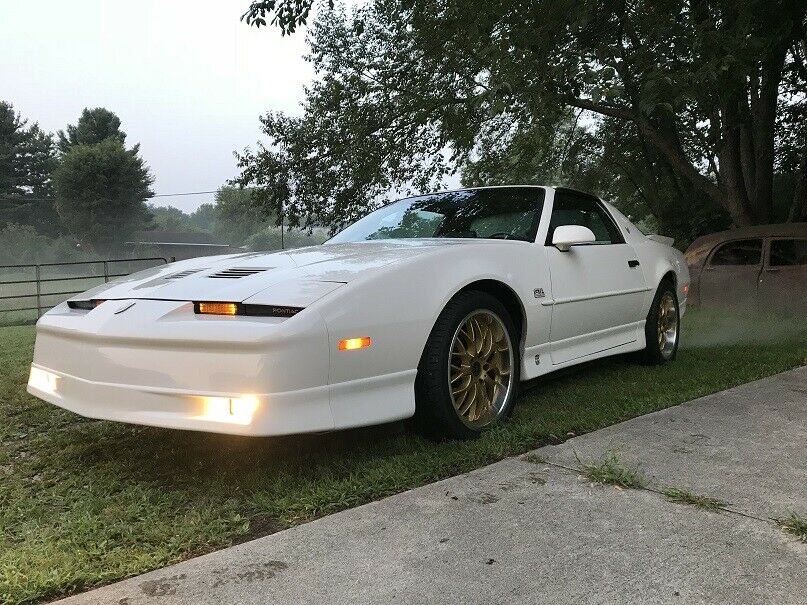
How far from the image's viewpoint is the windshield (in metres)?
4.13

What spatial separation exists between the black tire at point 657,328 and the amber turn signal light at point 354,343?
2.99 meters

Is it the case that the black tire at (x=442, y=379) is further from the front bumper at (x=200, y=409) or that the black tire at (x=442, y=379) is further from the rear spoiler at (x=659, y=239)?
→ the rear spoiler at (x=659, y=239)

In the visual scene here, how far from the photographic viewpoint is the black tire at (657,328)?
5.16 m

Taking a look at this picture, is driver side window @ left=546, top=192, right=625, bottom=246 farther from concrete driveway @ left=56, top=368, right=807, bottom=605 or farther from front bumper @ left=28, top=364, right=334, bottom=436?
front bumper @ left=28, top=364, right=334, bottom=436

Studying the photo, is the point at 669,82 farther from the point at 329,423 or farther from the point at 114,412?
the point at 114,412

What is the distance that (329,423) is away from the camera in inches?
108

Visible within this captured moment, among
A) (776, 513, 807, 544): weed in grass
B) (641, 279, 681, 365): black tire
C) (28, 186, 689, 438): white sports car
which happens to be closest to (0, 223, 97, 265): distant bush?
(641, 279, 681, 365): black tire

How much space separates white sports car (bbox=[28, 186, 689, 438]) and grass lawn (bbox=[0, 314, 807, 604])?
249mm

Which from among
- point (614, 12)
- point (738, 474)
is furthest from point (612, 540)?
point (614, 12)

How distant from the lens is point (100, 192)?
5528 centimetres

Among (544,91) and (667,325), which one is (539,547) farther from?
(544,91)

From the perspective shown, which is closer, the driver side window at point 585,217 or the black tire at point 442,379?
the black tire at point 442,379

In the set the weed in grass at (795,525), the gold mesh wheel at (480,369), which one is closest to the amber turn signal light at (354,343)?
the gold mesh wheel at (480,369)

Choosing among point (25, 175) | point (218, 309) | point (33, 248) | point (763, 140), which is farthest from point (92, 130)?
point (218, 309)
